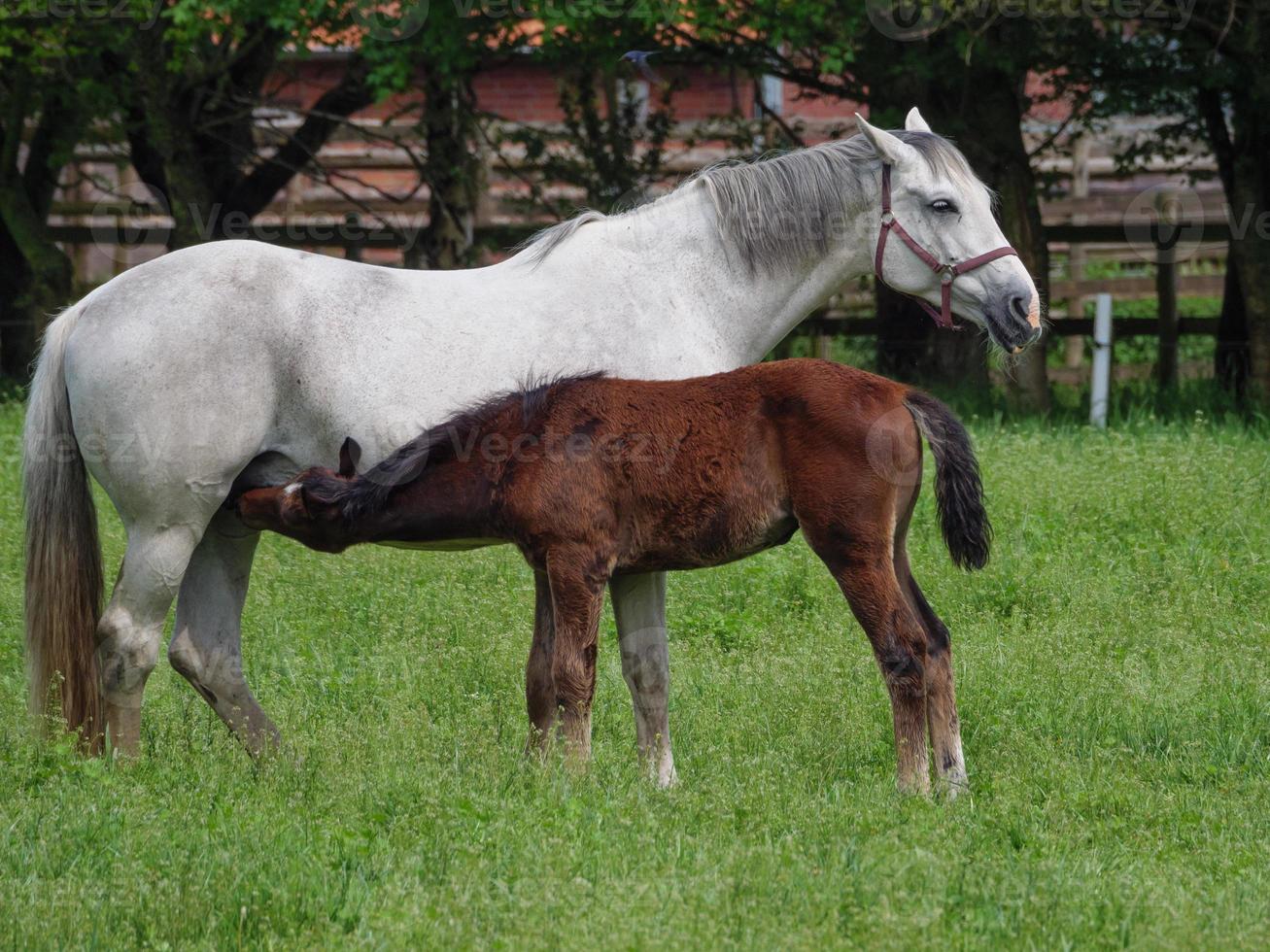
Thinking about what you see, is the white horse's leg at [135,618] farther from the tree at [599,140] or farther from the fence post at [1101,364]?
the tree at [599,140]

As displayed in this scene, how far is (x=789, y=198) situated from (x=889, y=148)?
0.41 meters

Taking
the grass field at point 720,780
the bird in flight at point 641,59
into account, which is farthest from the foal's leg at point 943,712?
the bird in flight at point 641,59

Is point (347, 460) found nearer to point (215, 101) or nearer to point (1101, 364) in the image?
point (1101, 364)

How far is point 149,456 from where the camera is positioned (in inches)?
198

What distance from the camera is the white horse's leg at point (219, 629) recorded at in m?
5.43

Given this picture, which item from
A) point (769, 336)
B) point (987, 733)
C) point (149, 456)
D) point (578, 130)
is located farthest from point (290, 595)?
point (578, 130)

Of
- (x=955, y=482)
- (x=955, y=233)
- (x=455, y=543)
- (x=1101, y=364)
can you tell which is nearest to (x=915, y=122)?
(x=955, y=233)

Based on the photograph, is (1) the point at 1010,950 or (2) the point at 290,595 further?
(2) the point at 290,595

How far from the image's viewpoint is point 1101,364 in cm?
1209

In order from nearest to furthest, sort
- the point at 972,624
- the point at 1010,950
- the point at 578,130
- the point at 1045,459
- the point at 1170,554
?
the point at 1010,950
the point at 972,624
the point at 1170,554
the point at 1045,459
the point at 578,130

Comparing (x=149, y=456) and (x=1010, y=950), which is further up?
(x=149, y=456)

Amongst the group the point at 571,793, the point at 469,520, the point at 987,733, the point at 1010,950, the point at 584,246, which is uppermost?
the point at 584,246

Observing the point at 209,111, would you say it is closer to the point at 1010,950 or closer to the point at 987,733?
the point at 987,733

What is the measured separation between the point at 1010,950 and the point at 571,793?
1.58 metres
